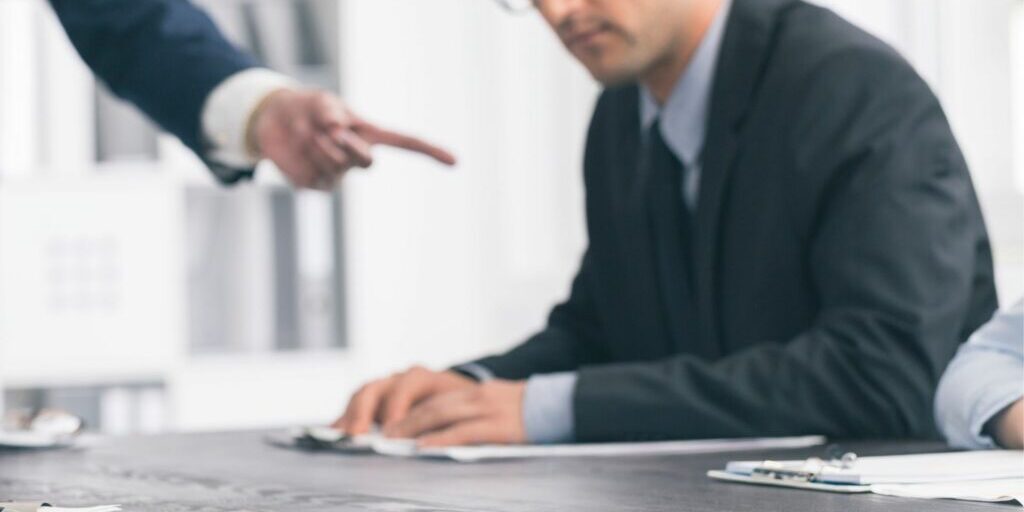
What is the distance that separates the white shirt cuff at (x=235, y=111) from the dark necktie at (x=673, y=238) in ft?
1.47

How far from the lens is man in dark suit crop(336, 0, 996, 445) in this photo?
4.38ft

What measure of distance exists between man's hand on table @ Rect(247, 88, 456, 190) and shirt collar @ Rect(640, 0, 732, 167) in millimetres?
360

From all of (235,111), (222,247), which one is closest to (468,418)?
(235,111)

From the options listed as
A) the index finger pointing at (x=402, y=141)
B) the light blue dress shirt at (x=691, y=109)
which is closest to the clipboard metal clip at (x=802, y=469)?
the index finger pointing at (x=402, y=141)

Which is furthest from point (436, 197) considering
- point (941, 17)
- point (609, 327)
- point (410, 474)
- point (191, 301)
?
point (410, 474)

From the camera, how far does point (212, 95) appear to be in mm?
1823

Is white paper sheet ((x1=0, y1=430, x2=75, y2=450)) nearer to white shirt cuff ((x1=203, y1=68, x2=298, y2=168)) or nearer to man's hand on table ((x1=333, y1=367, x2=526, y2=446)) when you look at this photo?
man's hand on table ((x1=333, y1=367, x2=526, y2=446))

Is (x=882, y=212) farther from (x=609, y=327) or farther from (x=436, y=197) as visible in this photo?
(x=436, y=197)

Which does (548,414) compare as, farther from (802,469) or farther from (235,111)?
(235,111)

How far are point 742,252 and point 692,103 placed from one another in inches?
10.1

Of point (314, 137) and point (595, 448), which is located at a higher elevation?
point (314, 137)

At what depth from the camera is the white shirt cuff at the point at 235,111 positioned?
175 centimetres

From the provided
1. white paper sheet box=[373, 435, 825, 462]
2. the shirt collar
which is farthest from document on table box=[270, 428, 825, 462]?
the shirt collar

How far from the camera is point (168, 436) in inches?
61.7
